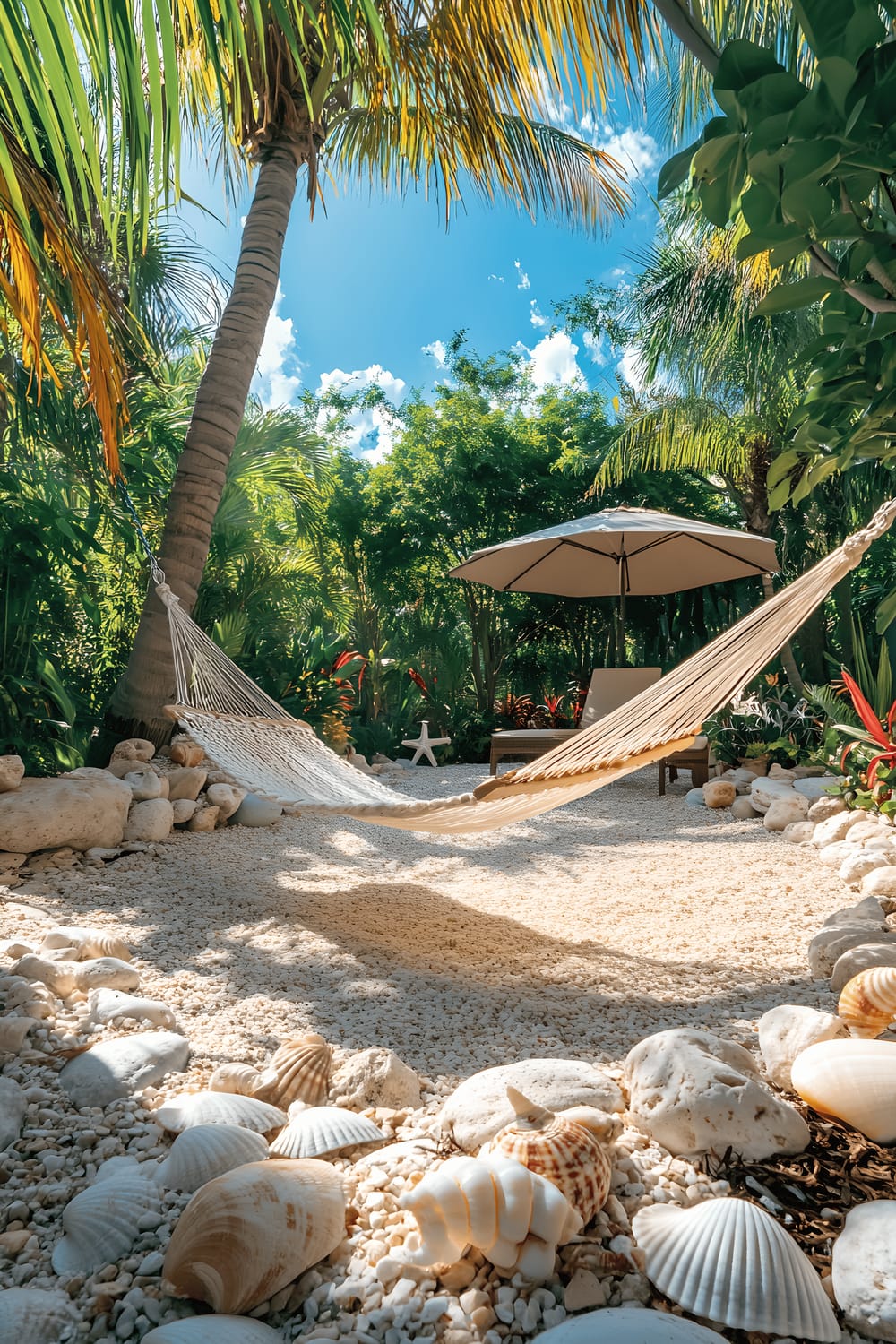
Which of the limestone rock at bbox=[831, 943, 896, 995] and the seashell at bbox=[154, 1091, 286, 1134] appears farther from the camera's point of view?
the limestone rock at bbox=[831, 943, 896, 995]

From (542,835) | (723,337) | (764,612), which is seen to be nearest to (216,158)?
(723,337)

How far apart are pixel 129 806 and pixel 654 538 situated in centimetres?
378

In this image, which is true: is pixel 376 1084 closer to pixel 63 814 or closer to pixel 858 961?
pixel 858 961

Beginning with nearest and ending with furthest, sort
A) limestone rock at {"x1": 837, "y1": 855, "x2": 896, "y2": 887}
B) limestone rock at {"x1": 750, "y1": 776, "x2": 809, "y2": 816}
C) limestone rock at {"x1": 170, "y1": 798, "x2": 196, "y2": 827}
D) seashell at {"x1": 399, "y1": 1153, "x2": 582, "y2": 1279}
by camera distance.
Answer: seashell at {"x1": 399, "y1": 1153, "x2": 582, "y2": 1279} < limestone rock at {"x1": 837, "y1": 855, "x2": 896, "y2": 887} < limestone rock at {"x1": 170, "y1": 798, "x2": 196, "y2": 827} < limestone rock at {"x1": 750, "y1": 776, "x2": 809, "y2": 816}

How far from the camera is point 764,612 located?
171 centimetres

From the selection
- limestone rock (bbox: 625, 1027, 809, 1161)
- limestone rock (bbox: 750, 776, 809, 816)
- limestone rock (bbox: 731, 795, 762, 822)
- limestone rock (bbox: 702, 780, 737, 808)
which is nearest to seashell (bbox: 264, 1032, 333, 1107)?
limestone rock (bbox: 625, 1027, 809, 1161)

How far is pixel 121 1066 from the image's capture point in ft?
4.12

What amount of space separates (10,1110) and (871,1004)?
1363mm

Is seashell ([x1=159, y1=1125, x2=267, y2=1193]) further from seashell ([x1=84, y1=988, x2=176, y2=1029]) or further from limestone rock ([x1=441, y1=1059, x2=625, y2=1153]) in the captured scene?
seashell ([x1=84, y1=988, x2=176, y2=1029])

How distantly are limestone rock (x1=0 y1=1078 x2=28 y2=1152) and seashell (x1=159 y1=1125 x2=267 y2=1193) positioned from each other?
0.25 m

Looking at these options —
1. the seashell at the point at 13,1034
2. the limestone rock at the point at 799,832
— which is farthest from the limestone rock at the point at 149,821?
the limestone rock at the point at 799,832

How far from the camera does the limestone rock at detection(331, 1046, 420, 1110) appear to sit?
1203 millimetres

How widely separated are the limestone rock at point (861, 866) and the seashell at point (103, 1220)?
2.23 metres

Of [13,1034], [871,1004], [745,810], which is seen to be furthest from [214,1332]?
[745,810]
